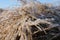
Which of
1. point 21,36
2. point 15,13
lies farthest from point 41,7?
point 21,36

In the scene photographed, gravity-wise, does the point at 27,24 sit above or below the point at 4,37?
above

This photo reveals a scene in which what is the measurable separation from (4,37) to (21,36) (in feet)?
1.12

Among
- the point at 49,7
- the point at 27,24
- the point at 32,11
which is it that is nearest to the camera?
the point at 27,24

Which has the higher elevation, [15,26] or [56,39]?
[15,26]

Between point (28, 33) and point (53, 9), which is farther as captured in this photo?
point (53, 9)

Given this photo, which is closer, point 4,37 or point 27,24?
point 27,24

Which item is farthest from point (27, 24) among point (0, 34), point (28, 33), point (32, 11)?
point (0, 34)

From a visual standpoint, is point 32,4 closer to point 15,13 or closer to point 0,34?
point 15,13

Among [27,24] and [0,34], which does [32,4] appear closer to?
[27,24]

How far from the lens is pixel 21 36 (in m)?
2.84

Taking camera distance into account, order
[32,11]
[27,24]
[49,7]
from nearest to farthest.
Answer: [27,24] < [32,11] < [49,7]

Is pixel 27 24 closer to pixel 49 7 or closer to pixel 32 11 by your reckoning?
pixel 32 11

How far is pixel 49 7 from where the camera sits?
10.9ft

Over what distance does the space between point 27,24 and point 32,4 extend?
0.44m
